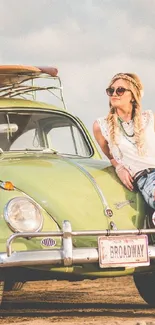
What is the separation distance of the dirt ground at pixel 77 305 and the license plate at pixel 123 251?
71 centimetres

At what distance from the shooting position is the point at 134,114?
795 cm

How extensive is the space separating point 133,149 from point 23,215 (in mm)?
1339

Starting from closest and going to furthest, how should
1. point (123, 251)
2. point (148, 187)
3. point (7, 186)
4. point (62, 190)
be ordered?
1. point (123, 251)
2. point (7, 186)
3. point (62, 190)
4. point (148, 187)

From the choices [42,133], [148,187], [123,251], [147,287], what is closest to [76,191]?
[148,187]

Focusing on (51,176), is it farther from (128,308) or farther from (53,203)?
(128,308)

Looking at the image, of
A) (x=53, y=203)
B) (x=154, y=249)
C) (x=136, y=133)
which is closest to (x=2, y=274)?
(x=53, y=203)

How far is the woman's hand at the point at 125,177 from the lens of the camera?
25.5ft

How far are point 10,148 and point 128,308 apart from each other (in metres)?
2.04

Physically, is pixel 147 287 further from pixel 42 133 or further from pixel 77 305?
pixel 42 133

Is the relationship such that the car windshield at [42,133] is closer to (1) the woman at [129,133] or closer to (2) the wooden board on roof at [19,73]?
(2) the wooden board on roof at [19,73]

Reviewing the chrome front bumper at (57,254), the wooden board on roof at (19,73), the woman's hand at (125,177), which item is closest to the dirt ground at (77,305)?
the chrome front bumper at (57,254)

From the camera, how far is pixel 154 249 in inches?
283

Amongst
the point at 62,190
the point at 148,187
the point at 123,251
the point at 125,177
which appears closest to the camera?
the point at 123,251

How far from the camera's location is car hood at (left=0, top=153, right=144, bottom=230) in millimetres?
7289
